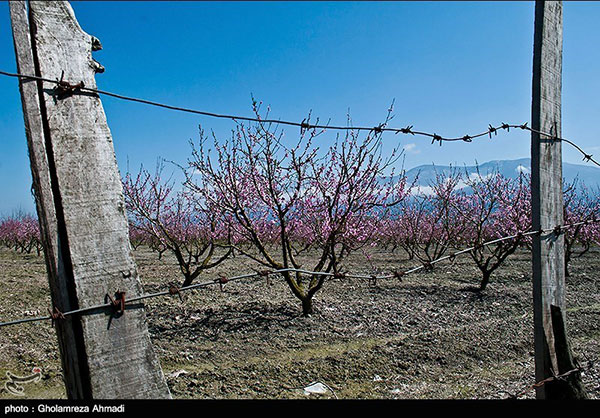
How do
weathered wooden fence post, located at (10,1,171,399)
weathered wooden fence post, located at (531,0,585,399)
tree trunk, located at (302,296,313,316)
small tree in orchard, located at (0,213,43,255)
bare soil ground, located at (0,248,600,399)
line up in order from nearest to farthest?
weathered wooden fence post, located at (10,1,171,399) → weathered wooden fence post, located at (531,0,585,399) → bare soil ground, located at (0,248,600,399) → tree trunk, located at (302,296,313,316) → small tree in orchard, located at (0,213,43,255)

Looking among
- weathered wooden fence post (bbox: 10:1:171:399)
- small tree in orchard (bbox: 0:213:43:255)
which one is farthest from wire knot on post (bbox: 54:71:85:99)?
small tree in orchard (bbox: 0:213:43:255)

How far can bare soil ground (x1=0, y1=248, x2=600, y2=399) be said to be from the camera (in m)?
3.74

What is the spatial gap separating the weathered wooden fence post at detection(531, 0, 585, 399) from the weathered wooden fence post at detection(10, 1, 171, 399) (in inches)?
83.2

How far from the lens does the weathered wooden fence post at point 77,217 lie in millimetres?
1519

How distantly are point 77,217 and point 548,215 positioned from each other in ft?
8.18

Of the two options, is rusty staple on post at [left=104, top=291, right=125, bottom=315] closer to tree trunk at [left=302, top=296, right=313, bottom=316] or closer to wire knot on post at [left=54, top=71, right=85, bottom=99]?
wire knot on post at [left=54, top=71, right=85, bottom=99]

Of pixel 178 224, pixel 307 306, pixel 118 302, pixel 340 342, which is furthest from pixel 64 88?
pixel 178 224

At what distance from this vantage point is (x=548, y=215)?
246 centimetres

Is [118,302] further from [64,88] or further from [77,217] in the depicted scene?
[64,88]

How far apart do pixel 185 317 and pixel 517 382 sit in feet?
14.5

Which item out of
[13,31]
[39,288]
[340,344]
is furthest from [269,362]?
[39,288]
